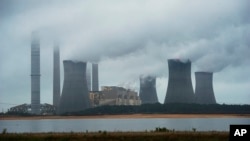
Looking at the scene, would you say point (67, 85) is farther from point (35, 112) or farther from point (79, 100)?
point (35, 112)

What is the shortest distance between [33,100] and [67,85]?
132 ft

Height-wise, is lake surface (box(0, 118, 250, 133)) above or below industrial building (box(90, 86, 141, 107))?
below

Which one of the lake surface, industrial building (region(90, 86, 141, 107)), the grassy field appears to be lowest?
the lake surface

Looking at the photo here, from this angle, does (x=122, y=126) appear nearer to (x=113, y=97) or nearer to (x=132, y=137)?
(x=132, y=137)

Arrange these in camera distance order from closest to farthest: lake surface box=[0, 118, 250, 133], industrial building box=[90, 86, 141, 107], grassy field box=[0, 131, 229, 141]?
grassy field box=[0, 131, 229, 141]
lake surface box=[0, 118, 250, 133]
industrial building box=[90, 86, 141, 107]

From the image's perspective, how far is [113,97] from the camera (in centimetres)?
12444

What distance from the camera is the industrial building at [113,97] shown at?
403 ft

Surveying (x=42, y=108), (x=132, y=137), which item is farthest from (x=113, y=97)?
(x=132, y=137)

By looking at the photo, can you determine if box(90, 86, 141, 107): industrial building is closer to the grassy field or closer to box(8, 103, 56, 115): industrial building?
box(8, 103, 56, 115): industrial building

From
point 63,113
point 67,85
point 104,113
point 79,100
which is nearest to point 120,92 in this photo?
point 104,113

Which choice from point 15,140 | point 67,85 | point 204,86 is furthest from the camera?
point 204,86

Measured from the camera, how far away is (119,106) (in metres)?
118

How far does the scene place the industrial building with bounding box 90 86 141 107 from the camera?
122938 mm

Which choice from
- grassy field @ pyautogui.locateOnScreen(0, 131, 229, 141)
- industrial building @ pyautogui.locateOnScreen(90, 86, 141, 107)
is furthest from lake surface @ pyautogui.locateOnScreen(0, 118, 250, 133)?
industrial building @ pyautogui.locateOnScreen(90, 86, 141, 107)
